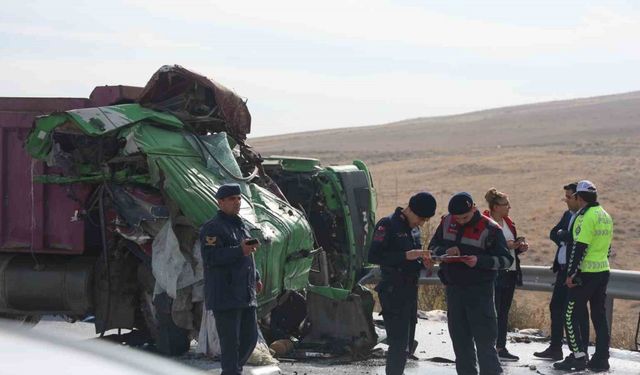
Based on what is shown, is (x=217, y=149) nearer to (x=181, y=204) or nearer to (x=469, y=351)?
(x=181, y=204)

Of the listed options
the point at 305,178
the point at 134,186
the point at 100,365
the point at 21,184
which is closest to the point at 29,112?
the point at 21,184

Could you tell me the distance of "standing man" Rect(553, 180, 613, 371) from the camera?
10719 millimetres

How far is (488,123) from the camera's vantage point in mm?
108812

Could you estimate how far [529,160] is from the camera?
5700 cm

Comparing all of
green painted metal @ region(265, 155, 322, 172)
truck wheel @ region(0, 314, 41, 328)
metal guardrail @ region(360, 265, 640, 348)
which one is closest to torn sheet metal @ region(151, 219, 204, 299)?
truck wheel @ region(0, 314, 41, 328)

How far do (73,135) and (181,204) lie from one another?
1187mm

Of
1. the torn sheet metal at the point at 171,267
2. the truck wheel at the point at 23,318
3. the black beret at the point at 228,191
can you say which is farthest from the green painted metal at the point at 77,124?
the black beret at the point at 228,191

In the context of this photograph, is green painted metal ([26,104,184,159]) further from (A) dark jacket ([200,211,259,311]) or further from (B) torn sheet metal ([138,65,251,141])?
(A) dark jacket ([200,211,259,311])

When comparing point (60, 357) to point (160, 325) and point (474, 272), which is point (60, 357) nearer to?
point (474, 272)

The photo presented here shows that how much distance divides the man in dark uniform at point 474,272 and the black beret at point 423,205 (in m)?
0.16

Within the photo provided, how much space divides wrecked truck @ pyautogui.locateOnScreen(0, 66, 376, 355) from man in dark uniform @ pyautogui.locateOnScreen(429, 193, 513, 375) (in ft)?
5.85

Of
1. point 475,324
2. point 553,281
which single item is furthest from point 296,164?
point 475,324

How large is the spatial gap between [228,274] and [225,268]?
0.05 metres

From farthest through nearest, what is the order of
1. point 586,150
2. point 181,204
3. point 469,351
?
1. point 586,150
2. point 181,204
3. point 469,351
